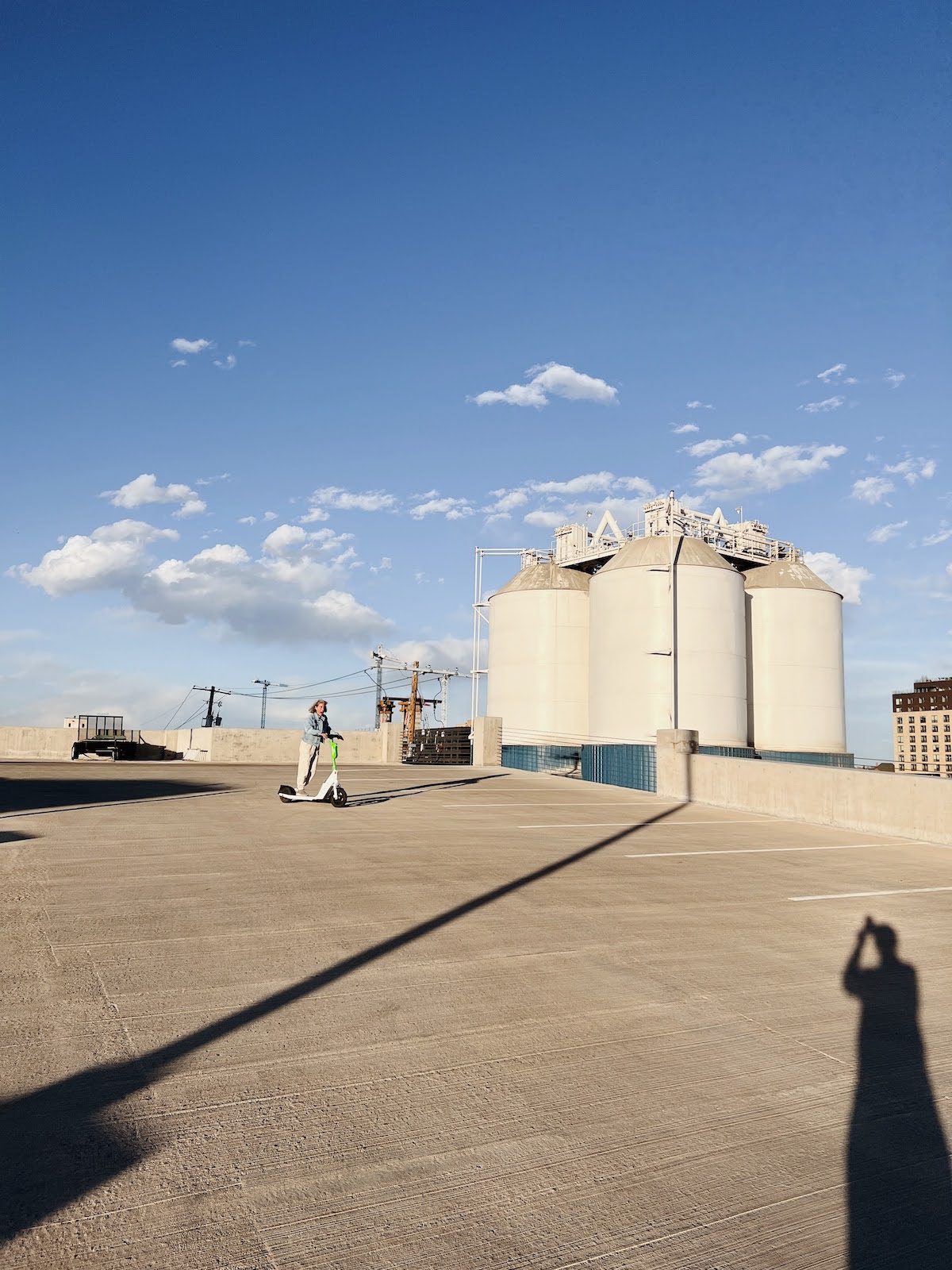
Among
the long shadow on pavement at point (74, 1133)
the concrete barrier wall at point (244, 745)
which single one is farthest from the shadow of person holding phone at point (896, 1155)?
the concrete barrier wall at point (244, 745)

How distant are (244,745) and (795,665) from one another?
→ 101 feet

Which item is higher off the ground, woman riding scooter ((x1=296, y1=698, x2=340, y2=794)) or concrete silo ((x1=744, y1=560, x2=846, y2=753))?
concrete silo ((x1=744, y1=560, x2=846, y2=753))

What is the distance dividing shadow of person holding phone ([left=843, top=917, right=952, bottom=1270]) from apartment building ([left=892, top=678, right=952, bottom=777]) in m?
168

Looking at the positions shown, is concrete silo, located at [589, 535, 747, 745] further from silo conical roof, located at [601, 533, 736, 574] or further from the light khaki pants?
the light khaki pants

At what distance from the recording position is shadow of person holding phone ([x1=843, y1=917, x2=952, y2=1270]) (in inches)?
113

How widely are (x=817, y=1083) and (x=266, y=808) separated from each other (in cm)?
1216

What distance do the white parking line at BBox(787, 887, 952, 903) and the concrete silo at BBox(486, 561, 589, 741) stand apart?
38523 mm

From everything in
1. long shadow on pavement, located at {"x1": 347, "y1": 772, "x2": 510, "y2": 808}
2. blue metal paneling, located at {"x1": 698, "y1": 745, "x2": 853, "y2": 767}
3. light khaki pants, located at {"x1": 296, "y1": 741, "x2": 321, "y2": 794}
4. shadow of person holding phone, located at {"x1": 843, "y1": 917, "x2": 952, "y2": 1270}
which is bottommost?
shadow of person holding phone, located at {"x1": 843, "y1": 917, "x2": 952, "y2": 1270}

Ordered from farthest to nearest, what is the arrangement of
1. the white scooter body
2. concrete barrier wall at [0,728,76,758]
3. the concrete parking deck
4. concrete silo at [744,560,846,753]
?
concrete silo at [744,560,846,753], concrete barrier wall at [0,728,76,758], the white scooter body, the concrete parking deck

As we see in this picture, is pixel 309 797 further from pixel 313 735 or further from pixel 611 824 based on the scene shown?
pixel 611 824

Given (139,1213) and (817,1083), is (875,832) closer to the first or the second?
(817,1083)

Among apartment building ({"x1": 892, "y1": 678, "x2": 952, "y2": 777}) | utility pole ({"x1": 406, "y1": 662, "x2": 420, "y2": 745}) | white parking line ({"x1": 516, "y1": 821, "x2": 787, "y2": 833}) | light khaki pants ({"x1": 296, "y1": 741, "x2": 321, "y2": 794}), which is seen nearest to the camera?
white parking line ({"x1": 516, "y1": 821, "x2": 787, "y2": 833})

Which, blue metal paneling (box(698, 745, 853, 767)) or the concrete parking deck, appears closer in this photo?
the concrete parking deck

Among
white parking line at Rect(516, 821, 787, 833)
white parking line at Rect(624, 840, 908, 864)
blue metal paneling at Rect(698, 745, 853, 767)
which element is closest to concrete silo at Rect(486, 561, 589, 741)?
blue metal paneling at Rect(698, 745, 853, 767)
